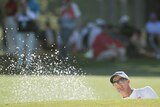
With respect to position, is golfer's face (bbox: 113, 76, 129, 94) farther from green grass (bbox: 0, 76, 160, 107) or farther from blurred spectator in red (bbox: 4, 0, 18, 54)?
blurred spectator in red (bbox: 4, 0, 18, 54)

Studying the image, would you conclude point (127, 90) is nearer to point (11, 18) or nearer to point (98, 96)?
point (98, 96)

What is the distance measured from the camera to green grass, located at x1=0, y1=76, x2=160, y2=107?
28.6 ft

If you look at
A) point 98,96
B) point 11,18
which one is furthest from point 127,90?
point 11,18

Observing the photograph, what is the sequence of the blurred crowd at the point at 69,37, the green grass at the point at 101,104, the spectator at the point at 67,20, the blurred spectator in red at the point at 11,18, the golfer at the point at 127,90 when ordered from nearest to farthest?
the green grass at the point at 101,104 < the golfer at the point at 127,90 < the blurred crowd at the point at 69,37 < the blurred spectator in red at the point at 11,18 < the spectator at the point at 67,20

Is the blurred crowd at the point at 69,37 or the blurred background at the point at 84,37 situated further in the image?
the blurred background at the point at 84,37

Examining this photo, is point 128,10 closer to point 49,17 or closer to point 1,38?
point 49,17

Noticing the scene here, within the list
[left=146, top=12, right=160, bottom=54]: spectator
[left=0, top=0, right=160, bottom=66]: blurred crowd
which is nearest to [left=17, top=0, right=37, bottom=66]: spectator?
[left=0, top=0, right=160, bottom=66]: blurred crowd

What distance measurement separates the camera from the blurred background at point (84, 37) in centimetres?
2023

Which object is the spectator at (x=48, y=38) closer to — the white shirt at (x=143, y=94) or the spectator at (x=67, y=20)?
the spectator at (x=67, y=20)

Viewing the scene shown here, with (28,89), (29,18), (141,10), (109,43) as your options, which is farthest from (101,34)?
(28,89)

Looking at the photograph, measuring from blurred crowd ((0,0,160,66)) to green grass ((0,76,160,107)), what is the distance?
1900 mm

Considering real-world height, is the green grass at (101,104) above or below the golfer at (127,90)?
below

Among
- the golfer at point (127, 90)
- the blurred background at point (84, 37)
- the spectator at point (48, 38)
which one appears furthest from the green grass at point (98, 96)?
the spectator at point (48, 38)

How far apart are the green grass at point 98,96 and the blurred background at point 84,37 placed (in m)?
1.73
